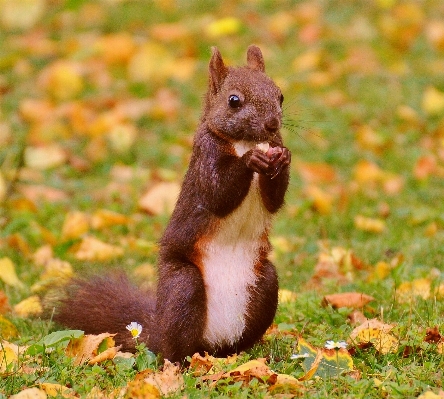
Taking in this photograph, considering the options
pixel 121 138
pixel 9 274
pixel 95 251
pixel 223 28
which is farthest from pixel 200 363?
pixel 223 28

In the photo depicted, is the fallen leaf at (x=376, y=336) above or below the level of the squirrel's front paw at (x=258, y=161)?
below

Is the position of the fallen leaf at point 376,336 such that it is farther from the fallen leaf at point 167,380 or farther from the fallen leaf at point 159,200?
the fallen leaf at point 159,200

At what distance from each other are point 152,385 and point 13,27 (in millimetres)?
7312

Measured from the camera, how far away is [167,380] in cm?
328

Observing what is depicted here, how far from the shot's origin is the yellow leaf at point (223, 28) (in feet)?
30.0

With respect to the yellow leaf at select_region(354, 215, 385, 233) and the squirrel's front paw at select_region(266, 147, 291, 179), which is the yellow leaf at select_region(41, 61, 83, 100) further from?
the squirrel's front paw at select_region(266, 147, 291, 179)

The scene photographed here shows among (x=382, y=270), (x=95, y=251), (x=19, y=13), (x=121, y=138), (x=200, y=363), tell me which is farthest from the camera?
(x=19, y=13)

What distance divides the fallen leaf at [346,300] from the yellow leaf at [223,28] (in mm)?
5399

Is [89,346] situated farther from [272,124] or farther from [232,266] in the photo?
[272,124]

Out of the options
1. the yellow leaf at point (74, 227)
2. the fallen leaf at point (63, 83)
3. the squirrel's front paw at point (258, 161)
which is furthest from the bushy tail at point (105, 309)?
the fallen leaf at point (63, 83)

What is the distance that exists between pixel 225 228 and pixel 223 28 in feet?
19.0

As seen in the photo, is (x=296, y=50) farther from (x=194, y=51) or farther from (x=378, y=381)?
(x=378, y=381)

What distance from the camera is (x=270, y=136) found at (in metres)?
3.52

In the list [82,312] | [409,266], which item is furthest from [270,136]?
[409,266]
